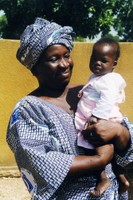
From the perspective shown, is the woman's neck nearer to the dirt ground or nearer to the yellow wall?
the dirt ground

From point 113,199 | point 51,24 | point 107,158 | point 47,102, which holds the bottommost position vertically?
point 113,199

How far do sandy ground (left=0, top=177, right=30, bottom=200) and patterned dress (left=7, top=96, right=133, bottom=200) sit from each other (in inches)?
135

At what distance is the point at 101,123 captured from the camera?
2.07 metres

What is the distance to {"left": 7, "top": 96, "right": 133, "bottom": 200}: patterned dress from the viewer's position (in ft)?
6.27

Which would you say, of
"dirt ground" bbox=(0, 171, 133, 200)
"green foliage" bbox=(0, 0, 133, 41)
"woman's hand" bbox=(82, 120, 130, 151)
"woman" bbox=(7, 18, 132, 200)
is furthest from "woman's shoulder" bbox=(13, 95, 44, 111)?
"green foliage" bbox=(0, 0, 133, 41)

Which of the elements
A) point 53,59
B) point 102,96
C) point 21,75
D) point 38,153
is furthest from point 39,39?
point 21,75

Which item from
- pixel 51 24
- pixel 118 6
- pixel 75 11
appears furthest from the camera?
pixel 118 6

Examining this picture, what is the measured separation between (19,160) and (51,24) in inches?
24.6

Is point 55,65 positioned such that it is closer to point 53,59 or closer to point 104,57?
point 53,59

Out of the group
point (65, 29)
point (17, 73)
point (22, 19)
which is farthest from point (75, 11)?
point (65, 29)

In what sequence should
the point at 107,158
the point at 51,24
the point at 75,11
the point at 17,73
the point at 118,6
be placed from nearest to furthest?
the point at 107,158 → the point at 51,24 → the point at 17,73 → the point at 75,11 → the point at 118,6

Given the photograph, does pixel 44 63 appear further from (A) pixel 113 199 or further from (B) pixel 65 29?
(A) pixel 113 199

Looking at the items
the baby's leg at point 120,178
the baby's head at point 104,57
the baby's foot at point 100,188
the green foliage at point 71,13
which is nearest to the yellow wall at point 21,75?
the baby's head at point 104,57

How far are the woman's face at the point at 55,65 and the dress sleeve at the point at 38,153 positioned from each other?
0.60 ft
